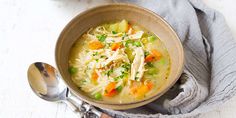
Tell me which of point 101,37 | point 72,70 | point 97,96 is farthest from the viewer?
point 101,37

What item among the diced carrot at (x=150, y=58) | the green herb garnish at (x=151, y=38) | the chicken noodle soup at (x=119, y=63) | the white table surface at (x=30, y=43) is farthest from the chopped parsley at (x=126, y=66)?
the white table surface at (x=30, y=43)

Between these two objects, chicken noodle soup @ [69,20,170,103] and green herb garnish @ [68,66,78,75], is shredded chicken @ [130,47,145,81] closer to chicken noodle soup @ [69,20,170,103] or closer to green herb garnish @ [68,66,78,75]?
chicken noodle soup @ [69,20,170,103]

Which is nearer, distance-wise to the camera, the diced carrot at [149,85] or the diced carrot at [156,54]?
the diced carrot at [149,85]

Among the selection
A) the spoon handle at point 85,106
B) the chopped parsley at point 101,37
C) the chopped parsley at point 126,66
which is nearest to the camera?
the spoon handle at point 85,106

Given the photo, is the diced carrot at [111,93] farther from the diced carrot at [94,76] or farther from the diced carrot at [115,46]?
the diced carrot at [115,46]

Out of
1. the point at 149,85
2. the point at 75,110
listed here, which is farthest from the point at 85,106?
the point at 149,85

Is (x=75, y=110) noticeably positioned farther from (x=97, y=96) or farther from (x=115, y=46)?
(x=115, y=46)
